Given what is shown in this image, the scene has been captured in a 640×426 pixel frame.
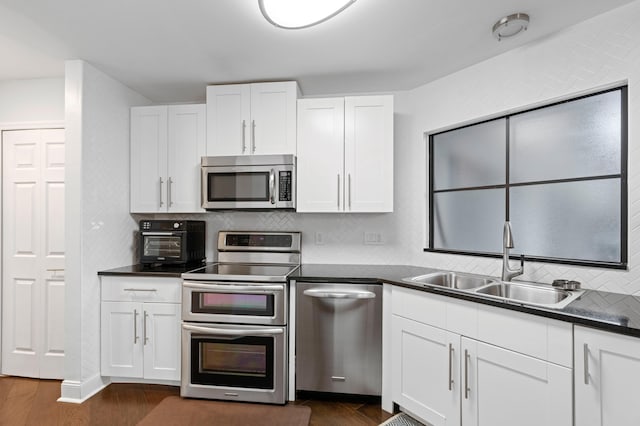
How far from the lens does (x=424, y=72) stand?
99.3 inches

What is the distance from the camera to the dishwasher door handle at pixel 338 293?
7.27 ft

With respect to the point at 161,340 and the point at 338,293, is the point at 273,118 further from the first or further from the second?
the point at 161,340

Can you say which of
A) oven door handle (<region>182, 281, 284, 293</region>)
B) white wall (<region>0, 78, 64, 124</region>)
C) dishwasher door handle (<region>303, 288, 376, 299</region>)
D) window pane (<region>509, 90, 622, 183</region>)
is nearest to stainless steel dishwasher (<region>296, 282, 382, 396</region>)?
dishwasher door handle (<region>303, 288, 376, 299</region>)

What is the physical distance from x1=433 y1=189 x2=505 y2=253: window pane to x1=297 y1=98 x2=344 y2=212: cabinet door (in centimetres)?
89

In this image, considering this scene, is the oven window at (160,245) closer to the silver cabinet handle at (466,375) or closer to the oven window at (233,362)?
the oven window at (233,362)

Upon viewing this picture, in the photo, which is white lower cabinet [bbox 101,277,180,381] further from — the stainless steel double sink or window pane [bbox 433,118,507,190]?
window pane [bbox 433,118,507,190]

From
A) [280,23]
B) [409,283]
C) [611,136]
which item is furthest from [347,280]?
[611,136]

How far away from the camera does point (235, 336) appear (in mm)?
2238

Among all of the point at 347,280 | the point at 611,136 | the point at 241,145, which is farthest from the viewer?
the point at 241,145

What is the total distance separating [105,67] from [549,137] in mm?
3307

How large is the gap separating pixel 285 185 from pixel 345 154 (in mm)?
558

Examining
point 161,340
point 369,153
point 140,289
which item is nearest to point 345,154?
point 369,153

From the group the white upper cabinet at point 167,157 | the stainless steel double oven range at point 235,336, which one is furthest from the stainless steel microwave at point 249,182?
the stainless steel double oven range at point 235,336

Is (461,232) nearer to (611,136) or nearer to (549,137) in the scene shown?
(549,137)
